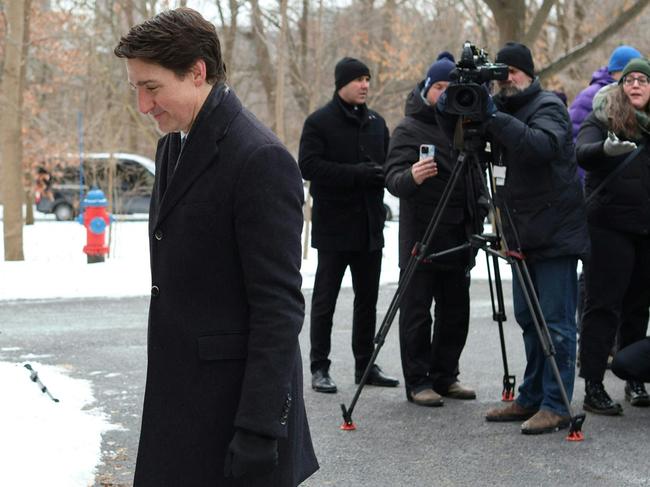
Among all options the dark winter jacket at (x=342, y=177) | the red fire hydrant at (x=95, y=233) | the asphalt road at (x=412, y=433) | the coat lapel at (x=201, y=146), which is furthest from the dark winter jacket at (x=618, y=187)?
the red fire hydrant at (x=95, y=233)

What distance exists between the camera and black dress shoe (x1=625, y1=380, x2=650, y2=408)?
6668 millimetres

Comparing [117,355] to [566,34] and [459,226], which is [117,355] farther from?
[566,34]

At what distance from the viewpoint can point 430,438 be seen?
6039 mm

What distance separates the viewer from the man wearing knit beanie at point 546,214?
596 centimetres

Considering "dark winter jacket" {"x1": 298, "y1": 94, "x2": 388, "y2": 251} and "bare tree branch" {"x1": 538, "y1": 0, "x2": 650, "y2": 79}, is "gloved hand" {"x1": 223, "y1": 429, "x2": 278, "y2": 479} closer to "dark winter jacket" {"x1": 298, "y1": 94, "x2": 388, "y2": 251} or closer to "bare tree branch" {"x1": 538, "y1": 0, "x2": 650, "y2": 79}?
"dark winter jacket" {"x1": 298, "y1": 94, "x2": 388, "y2": 251}

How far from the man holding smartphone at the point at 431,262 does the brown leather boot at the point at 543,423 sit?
2.62 feet

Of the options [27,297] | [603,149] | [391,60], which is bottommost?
[27,297]

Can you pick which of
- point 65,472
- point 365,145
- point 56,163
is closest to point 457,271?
point 365,145

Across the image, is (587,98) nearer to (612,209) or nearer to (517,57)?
(612,209)

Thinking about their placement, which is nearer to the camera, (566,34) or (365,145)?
(365,145)

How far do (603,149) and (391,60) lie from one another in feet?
60.4

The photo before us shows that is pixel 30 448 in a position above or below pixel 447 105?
below

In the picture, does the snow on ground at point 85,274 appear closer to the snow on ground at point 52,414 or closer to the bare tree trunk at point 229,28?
the snow on ground at point 52,414

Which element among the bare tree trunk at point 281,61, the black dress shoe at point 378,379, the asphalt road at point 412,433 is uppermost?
the bare tree trunk at point 281,61
